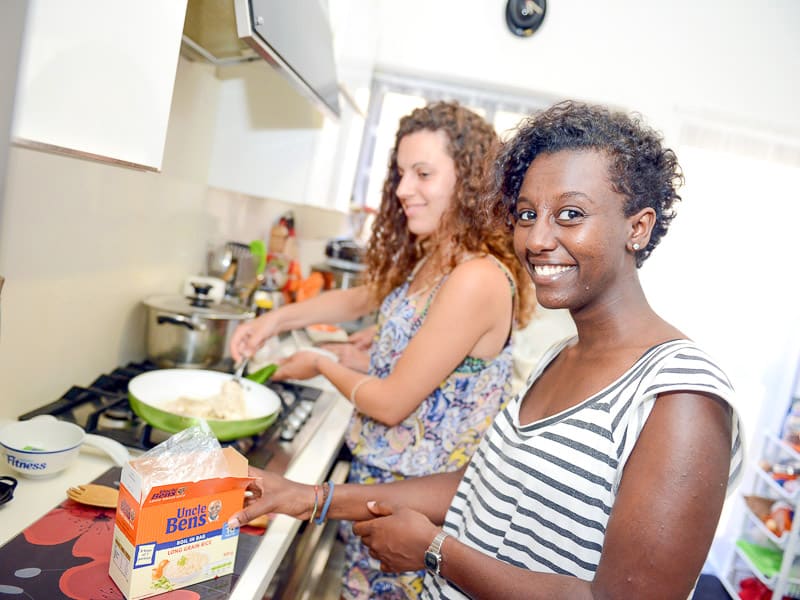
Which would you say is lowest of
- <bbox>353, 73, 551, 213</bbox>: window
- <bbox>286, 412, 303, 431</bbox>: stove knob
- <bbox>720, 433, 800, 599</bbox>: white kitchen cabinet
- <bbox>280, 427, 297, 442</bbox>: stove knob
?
<bbox>720, 433, 800, 599</bbox>: white kitchen cabinet

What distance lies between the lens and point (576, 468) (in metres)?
0.75

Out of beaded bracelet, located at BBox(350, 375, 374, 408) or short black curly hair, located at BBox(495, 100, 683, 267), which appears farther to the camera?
beaded bracelet, located at BBox(350, 375, 374, 408)

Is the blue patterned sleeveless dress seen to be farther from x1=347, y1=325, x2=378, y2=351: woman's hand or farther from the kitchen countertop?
x1=347, y1=325, x2=378, y2=351: woman's hand

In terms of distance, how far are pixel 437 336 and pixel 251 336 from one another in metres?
0.64

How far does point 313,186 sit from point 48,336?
99cm

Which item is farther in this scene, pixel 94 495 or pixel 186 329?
pixel 186 329

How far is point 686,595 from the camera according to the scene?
639 millimetres

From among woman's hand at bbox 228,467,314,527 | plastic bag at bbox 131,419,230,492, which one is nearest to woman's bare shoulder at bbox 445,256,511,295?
woman's hand at bbox 228,467,314,527

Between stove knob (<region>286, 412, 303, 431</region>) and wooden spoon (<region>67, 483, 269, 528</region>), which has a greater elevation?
stove knob (<region>286, 412, 303, 431</region>)

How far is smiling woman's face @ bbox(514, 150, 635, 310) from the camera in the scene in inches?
30.4

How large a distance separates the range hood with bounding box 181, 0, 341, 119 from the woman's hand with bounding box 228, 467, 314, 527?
0.70 meters

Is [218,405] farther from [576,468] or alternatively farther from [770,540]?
[770,540]

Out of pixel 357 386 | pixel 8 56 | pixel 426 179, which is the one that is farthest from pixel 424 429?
pixel 8 56

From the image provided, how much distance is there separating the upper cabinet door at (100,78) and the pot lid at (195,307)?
76 cm
